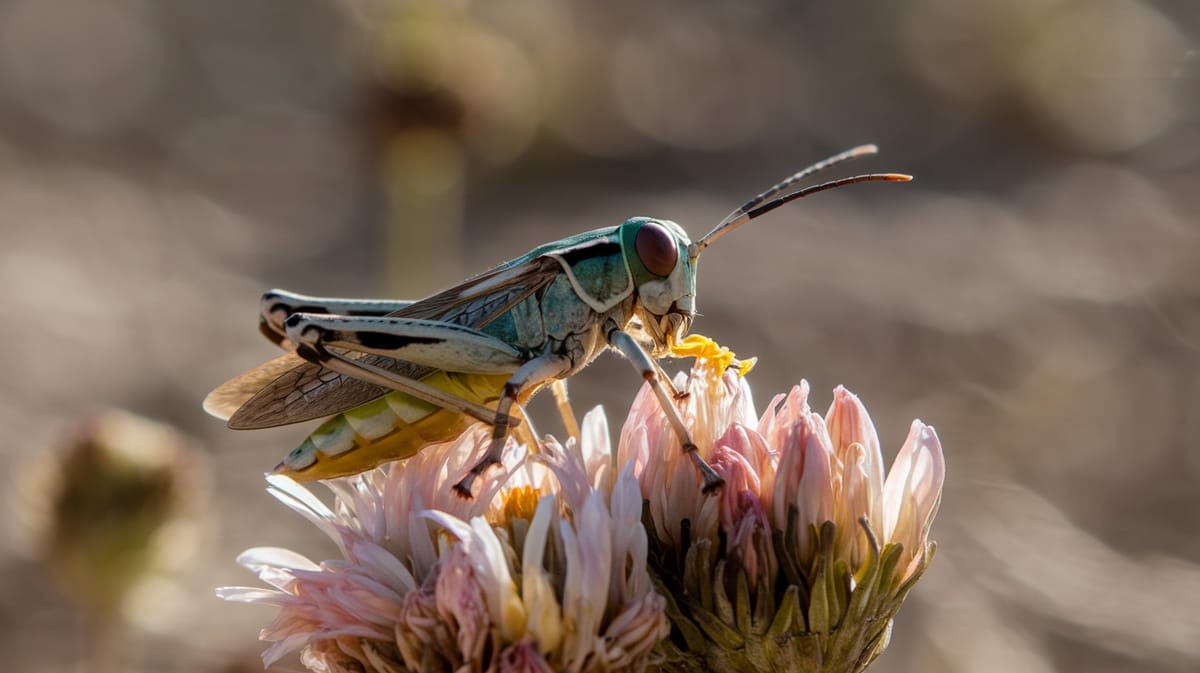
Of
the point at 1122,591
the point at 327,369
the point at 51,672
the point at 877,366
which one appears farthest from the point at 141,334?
the point at 327,369

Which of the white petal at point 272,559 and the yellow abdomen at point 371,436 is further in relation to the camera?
the yellow abdomen at point 371,436

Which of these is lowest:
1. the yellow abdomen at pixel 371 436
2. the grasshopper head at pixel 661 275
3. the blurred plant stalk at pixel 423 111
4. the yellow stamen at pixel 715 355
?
the yellow abdomen at pixel 371 436

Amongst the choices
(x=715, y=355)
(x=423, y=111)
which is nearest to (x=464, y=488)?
(x=715, y=355)

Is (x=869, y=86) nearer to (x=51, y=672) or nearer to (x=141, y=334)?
(x=141, y=334)

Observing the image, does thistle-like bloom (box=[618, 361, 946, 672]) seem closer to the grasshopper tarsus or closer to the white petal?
the grasshopper tarsus

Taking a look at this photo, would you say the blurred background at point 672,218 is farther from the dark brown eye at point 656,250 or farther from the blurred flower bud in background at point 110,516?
the dark brown eye at point 656,250

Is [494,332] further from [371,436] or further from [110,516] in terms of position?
[110,516]

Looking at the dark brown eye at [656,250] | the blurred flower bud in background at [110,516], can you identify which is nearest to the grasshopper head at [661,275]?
the dark brown eye at [656,250]
